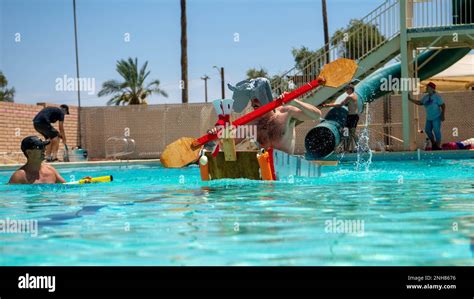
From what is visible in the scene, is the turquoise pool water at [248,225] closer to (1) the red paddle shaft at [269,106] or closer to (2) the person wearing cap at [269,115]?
(1) the red paddle shaft at [269,106]

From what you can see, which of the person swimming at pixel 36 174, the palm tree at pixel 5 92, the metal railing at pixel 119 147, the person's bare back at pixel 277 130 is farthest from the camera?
the palm tree at pixel 5 92

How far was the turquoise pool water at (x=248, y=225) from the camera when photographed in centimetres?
379

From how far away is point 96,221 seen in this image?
5582 mm

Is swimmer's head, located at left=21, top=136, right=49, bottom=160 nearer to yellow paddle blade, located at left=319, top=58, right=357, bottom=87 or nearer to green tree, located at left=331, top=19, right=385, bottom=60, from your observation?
yellow paddle blade, located at left=319, top=58, right=357, bottom=87

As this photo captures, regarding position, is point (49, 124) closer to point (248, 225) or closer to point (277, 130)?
point (277, 130)

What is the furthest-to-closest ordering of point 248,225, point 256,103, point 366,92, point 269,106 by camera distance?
point 366,92
point 256,103
point 269,106
point 248,225

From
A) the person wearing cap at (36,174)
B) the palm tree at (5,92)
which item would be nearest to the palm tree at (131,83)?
the palm tree at (5,92)

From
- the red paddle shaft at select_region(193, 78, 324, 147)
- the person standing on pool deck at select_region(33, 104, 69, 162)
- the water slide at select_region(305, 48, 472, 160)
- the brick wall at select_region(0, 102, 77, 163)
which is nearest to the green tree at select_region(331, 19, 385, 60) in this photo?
the water slide at select_region(305, 48, 472, 160)

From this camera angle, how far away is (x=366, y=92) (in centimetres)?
1942

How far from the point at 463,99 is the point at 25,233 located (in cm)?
2062

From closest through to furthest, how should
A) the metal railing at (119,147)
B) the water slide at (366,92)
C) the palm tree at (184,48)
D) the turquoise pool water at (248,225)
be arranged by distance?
the turquoise pool water at (248,225) → the water slide at (366,92) → the metal railing at (119,147) → the palm tree at (184,48)

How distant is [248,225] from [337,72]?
15.7 feet

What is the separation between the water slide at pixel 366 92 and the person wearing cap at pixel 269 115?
8058 mm

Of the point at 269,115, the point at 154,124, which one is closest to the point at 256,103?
the point at 269,115
